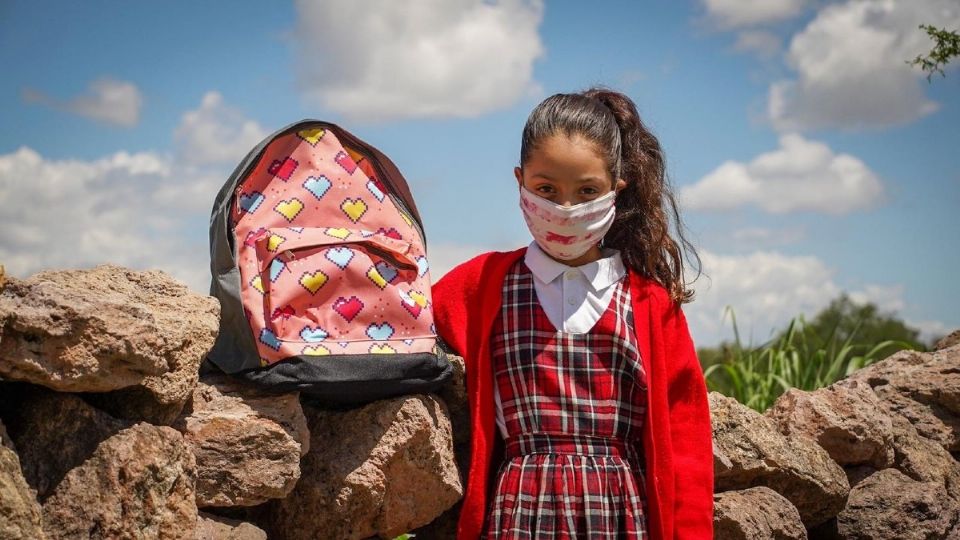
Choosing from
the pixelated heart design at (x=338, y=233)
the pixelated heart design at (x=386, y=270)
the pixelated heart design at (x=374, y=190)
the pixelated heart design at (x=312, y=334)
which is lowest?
the pixelated heart design at (x=312, y=334)

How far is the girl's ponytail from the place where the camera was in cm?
355

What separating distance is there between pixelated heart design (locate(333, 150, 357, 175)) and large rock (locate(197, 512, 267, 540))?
111 centimetres

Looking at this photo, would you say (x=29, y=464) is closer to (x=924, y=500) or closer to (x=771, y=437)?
(x=771, y=437)

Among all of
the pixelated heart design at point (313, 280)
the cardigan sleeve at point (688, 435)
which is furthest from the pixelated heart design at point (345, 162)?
the cardigan sleeve at point (688, 435)

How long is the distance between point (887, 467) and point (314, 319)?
291 centimetres

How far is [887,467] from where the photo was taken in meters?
4.66

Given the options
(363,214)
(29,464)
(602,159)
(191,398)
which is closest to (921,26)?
(602,159)

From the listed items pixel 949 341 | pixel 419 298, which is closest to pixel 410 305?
pixel 419 298

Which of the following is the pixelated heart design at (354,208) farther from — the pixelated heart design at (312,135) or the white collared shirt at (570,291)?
the white collared shirt at (570,291)

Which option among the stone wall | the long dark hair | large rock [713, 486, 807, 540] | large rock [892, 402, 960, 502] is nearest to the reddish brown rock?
large rock [892, 402, 960, 502]

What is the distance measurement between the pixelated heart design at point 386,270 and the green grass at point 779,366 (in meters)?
4.21

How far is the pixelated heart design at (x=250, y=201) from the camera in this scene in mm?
3141

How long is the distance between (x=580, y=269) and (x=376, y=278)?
69 cm

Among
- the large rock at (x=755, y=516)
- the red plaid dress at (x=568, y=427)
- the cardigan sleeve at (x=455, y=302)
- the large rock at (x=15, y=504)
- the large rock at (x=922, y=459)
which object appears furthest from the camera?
the large rock at (x=922, y=459)
